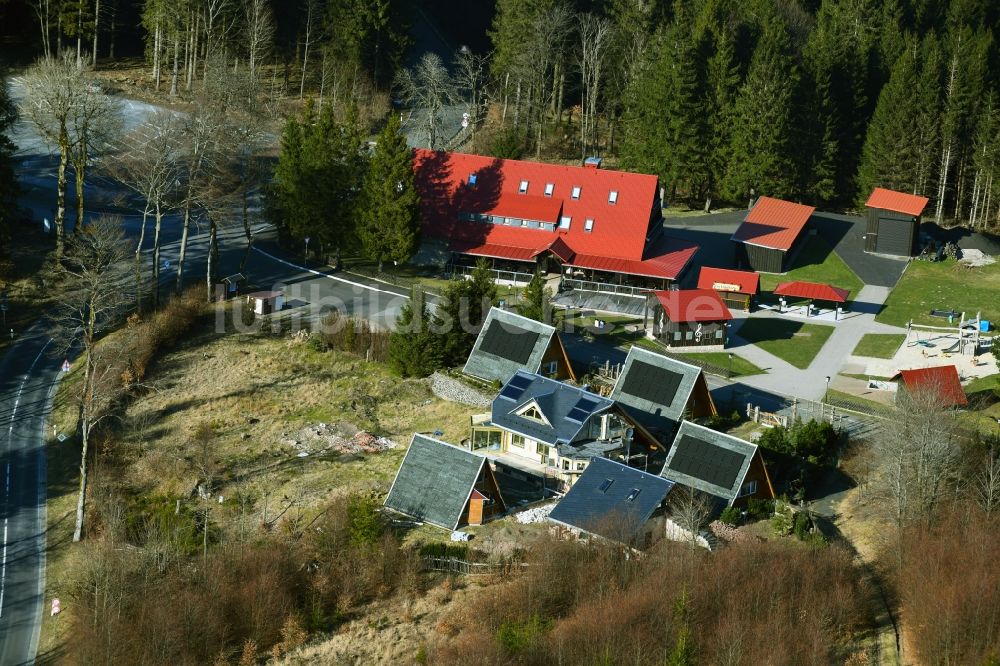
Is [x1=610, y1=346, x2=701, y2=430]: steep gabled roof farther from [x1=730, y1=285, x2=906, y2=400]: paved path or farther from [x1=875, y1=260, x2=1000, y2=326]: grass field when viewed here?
[x1=875, y1=260, x2=1000, y2=326]: grass field

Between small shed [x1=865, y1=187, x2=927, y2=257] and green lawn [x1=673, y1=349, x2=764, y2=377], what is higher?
small shed [x1=865, y1=187, x2=927, y2=257]

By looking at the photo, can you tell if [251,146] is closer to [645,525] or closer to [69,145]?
[69,145]

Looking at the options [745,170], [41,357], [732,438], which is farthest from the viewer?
[745,170]

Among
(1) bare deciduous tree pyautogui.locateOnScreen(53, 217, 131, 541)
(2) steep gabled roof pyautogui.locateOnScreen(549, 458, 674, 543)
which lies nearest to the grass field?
(2) steep gabled roof pyautogui.locateOnScreen(549, 458, 674, 543)

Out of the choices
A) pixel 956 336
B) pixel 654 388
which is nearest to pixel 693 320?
pixel 654 388

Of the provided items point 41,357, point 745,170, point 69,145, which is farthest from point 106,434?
point 745,170
